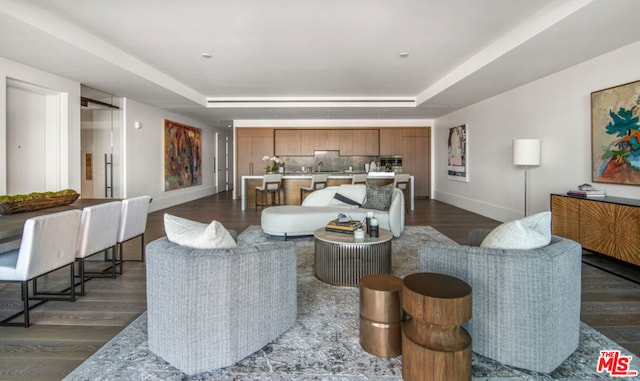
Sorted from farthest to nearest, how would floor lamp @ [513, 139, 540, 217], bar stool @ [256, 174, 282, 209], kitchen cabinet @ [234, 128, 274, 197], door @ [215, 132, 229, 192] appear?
door @ [215, 132, 229, 192] < kitchen cabinet @ [234, 128, 274, 197] < bar stool @ [256, 174, 282, 209] < floor lamp @ [513, 139, 540, 217]

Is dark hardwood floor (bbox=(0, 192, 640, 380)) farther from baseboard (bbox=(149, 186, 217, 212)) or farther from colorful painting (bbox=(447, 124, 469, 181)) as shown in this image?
colorful painting (bbox=(447, 124, 469, 181))

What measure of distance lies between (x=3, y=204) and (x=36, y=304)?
932 mm

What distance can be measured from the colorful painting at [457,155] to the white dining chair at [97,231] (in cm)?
780

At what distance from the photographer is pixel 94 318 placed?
8.52ft

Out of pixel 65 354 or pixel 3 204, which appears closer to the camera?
pixel 65 354

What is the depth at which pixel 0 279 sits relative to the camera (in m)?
2.46

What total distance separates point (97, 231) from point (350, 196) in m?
3.72

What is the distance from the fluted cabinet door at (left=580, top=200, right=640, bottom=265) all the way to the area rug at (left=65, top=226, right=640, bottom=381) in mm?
1774

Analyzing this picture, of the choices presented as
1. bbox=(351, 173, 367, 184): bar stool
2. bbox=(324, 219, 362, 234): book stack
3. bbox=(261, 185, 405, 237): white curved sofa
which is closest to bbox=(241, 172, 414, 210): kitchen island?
bbox=(351, 173, 367, 184): bar stool

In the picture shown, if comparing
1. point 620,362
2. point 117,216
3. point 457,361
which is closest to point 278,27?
point 117,216

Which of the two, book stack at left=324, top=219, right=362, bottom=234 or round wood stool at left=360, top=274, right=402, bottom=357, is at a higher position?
book stack at left=324, top=219, right=362, bottom=234

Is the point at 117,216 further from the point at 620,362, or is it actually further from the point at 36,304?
the point at 620,362

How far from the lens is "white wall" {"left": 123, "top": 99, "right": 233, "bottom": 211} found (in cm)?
747

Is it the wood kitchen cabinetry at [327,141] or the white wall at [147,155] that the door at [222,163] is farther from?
the wood kitchen cabinetry at [327,141]
